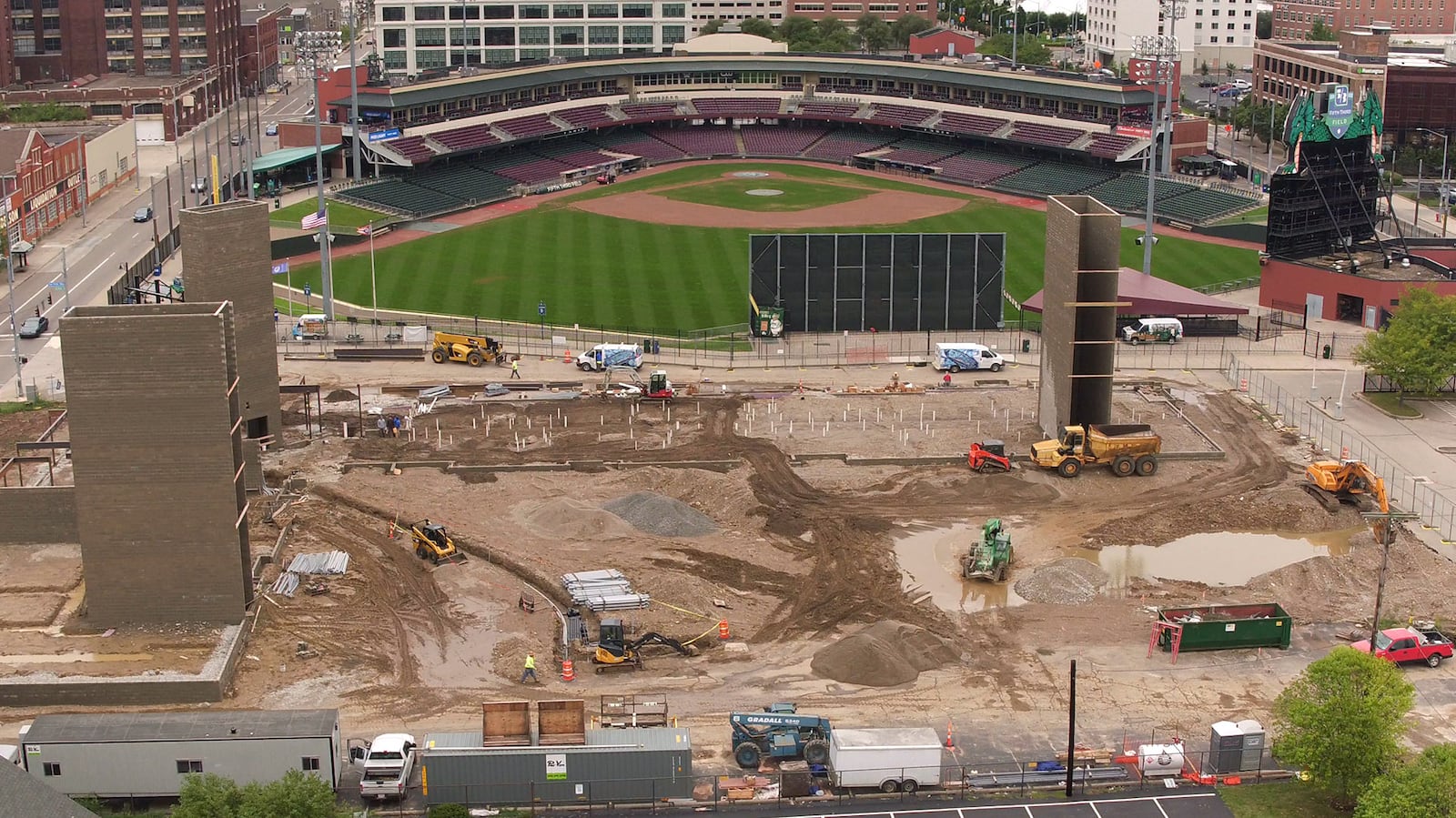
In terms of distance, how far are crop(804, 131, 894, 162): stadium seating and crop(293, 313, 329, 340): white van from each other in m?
70.3

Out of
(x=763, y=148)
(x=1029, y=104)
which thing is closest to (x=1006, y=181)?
(x=1029, y=104)

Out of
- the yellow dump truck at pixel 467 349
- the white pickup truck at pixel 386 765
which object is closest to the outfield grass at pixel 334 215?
the yellow dump truck at pixel 467 349

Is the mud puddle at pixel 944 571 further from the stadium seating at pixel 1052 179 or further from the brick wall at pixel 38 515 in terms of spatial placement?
the stadium seating at pixel 1052 179

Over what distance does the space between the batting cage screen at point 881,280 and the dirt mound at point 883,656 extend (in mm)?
44814

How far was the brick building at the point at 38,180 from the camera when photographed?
12175cm

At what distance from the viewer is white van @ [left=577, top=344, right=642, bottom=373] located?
94.4m

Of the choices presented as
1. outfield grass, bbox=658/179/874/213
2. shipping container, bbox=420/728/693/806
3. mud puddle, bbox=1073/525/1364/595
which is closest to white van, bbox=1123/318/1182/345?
mud puddle, bbox=1073/525/1364/595

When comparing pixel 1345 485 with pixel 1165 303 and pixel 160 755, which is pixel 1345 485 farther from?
pixel 160 755

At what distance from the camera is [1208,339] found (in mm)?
103125

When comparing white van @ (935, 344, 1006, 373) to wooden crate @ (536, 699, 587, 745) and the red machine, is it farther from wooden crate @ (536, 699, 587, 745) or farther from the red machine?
wooden crate @ (536, 699, 587, 745)

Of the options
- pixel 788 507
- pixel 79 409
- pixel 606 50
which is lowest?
pixel 788 507

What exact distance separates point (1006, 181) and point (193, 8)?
90.1m

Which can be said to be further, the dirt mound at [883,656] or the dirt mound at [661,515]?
the dirt mound at [661,515]

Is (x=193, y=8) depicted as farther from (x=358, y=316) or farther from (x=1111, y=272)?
(x=1111, y=272)
